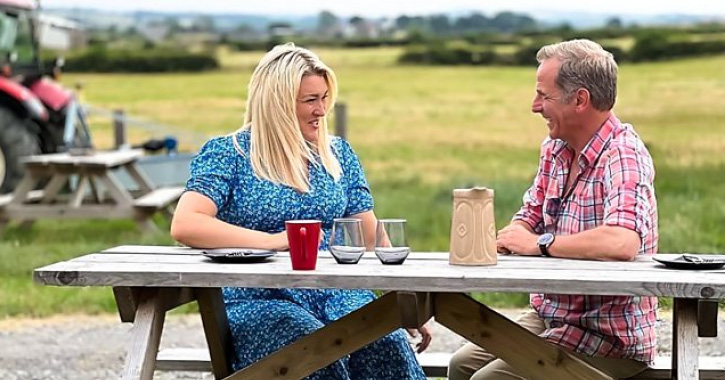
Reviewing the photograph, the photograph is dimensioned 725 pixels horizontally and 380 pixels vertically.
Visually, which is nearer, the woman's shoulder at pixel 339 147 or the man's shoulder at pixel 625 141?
the man's shoulder at pixel 625 141

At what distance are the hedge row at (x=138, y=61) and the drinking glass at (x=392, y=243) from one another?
73.4 feet

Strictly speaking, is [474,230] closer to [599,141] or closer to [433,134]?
[599,141]

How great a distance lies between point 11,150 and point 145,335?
28.1 ft

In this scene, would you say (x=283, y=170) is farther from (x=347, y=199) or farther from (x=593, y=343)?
Answer: (x=593, y=343)

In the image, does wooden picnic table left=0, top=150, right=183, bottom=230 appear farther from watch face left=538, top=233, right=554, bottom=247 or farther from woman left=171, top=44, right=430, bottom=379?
watch face left=538, top=233, right=554, bottom=247

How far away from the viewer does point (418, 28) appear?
2698 cm

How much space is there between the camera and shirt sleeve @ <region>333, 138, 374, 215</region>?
4012mm

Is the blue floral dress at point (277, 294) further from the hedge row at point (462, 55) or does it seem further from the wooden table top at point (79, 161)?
the hedge row at point (462, 55)

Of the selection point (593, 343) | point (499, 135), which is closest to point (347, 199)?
point (593, 343)

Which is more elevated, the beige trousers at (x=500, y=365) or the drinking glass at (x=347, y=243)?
the drinking glass at (x=347, y=243)

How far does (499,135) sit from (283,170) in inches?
612

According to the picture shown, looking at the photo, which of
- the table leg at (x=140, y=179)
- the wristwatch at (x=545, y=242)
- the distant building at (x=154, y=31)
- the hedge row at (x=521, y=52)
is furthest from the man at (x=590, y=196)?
the distant building at (x=154, y=31)

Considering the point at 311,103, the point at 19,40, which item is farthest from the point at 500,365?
the point at 19,40

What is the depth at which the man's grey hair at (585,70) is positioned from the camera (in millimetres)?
3469
